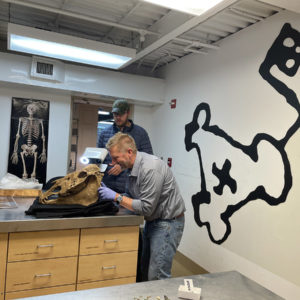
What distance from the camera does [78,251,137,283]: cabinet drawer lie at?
1.89 m

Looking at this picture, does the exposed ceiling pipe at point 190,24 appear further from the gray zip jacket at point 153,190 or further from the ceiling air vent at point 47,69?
the gray zip jacket at point 153,190

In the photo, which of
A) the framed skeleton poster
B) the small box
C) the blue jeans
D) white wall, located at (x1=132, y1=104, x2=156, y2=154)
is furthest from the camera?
white wall, located at (x1=132, y1=104, x2=156, y2=154)

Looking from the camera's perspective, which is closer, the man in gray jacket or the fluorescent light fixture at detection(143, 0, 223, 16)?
the fluorescent light fixture at detection(143, 0, 223, 16)

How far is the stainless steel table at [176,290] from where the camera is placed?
1179mm

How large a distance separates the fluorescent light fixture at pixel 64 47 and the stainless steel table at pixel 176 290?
236 centimetres

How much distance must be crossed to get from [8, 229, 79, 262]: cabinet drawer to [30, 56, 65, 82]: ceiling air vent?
261 centimetres

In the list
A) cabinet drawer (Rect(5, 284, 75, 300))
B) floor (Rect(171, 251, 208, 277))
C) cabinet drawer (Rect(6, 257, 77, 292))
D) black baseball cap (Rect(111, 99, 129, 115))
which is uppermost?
black baseball cap (Rect(111, 99, 129, 115))

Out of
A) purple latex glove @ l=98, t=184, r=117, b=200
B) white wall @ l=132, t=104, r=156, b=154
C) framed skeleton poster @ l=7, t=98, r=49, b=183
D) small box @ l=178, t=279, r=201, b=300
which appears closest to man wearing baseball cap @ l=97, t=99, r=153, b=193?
purple latex glove @ l=98, t=184, r=117, b=200

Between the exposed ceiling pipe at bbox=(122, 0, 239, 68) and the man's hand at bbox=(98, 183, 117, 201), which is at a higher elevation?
the exposed ceiling pipe at bbox=(122, 0, 239, 68)

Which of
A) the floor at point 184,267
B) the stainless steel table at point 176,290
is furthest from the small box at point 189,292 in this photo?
the floor at point 184,267

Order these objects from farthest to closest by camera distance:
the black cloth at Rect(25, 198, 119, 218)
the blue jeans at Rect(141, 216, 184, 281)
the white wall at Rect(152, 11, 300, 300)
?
1. the white wall at Rect(152, 11, 300, 300)
2. the blue jeans at Rect(141, 216, 184, 281)
3. the black cloth at Rect(25, 198, 119, 218)

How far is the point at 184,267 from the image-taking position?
3.73 metres

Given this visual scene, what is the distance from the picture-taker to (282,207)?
Answer: 2518 mm

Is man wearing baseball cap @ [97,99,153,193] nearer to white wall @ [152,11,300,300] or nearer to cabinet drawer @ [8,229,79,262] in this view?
cabinet drawer @ [8,229,79,262]
